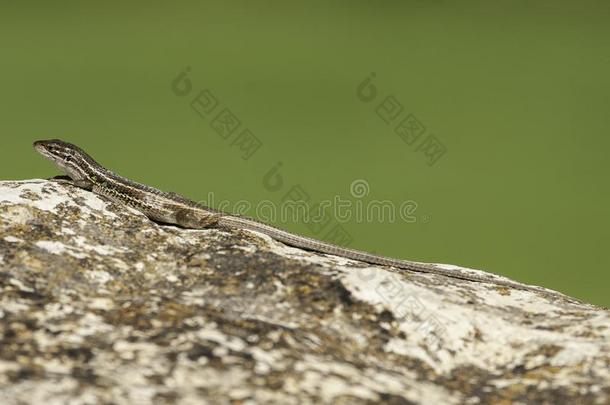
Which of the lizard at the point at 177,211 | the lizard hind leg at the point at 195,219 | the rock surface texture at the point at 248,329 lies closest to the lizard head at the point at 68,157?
the lizard at the point at 177,211

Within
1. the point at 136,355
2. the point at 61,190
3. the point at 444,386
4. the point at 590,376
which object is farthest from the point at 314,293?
the point at 61,190

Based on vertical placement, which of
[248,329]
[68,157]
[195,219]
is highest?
[68,157]

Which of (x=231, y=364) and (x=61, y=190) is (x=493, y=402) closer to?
(x=231, y=364)

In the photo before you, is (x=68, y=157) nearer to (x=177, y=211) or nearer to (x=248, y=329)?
(x=177, y=211)

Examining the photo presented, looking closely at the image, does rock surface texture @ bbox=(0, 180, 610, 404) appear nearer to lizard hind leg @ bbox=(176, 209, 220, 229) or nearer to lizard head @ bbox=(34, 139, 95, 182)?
lizard hind leg @ bbox=(176, 209, 220, 229)

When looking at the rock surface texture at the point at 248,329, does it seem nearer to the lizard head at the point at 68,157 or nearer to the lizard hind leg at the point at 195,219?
the lizard hind leg at the point at 195,219

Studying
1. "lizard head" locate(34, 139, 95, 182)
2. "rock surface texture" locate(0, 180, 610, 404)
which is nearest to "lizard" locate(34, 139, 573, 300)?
"lizard head" locate(34, 139, 95, 182)

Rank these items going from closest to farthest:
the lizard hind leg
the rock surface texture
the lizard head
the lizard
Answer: the rock surface texture
the lizard
the lizard hind leg
the lizard head

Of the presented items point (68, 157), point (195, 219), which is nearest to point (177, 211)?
point (195, 219)
